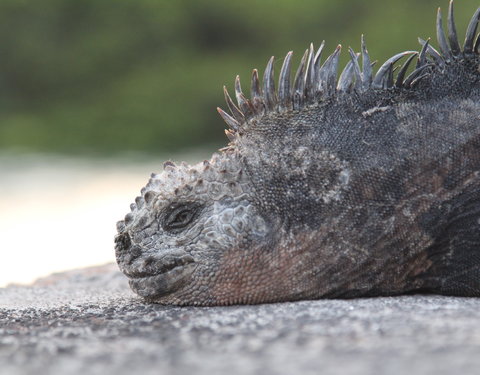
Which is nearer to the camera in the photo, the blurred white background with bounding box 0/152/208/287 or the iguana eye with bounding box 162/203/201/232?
the iguana eye with bounding box 162/203/201/232

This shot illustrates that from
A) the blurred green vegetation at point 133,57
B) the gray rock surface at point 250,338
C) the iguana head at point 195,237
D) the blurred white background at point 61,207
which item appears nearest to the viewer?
the gray rock surface at point 250,338

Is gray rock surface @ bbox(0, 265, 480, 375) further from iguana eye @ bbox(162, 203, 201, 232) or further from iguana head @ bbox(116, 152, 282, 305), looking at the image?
iguana eye @ bbox(162, 203, 201, 232)

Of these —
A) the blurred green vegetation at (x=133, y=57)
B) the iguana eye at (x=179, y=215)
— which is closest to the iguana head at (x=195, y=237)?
the iguana eye at (x=179, y=215)

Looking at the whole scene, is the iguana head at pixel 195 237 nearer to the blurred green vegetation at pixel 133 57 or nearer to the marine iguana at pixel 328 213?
the marine iguana at pixel 328 213

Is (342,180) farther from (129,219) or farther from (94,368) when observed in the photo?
(94,368)

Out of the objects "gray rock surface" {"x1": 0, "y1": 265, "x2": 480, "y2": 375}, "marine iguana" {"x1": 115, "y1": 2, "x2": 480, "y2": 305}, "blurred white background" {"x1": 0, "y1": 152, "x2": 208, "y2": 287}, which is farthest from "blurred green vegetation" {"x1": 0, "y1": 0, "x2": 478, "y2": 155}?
"gray rock surface" {"x1": 0, "y1": 265, "x2": 480, "y2": 375}

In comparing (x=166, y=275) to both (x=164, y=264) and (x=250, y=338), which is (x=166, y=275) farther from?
(x=250, y=338)
